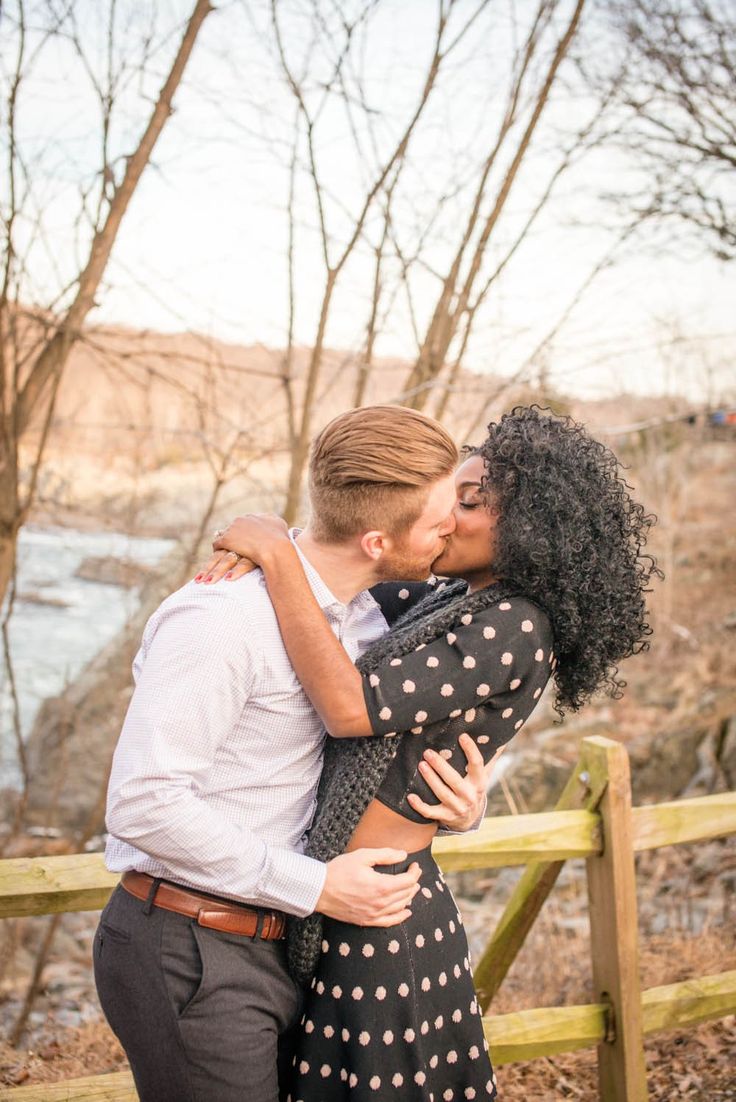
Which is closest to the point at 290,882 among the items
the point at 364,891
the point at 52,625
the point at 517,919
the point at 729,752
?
the point at 364,891

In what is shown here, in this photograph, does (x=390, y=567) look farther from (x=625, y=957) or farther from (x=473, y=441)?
(x=473, y=441)

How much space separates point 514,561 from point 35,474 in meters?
2.92

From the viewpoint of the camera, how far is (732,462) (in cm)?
1864

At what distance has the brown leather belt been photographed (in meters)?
1.65

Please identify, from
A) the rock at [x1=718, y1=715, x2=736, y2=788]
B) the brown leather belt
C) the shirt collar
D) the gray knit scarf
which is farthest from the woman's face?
the rock at [x1=718, y1=715, x2=736, y2=788]

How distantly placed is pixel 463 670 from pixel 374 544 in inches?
11.4

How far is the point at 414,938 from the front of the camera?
182cm

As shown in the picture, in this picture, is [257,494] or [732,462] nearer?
[257,494]

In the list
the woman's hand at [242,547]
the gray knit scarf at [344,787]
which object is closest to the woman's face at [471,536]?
the gray knit scarf at [344,787]

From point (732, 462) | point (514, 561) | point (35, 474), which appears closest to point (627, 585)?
point (514, 561)

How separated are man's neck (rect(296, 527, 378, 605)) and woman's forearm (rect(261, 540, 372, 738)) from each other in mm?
135

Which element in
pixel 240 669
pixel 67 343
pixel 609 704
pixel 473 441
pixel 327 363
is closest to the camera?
pixel 240 669

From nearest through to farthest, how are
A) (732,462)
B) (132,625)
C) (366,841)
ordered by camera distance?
1. (366,841)
2. (132,625)
3. (732,462)

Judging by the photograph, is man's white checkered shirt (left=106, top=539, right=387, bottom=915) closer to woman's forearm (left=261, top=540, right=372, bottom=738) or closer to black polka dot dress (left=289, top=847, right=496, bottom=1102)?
woman's forearm (left=261, top=540, right=372, bottom=738)
